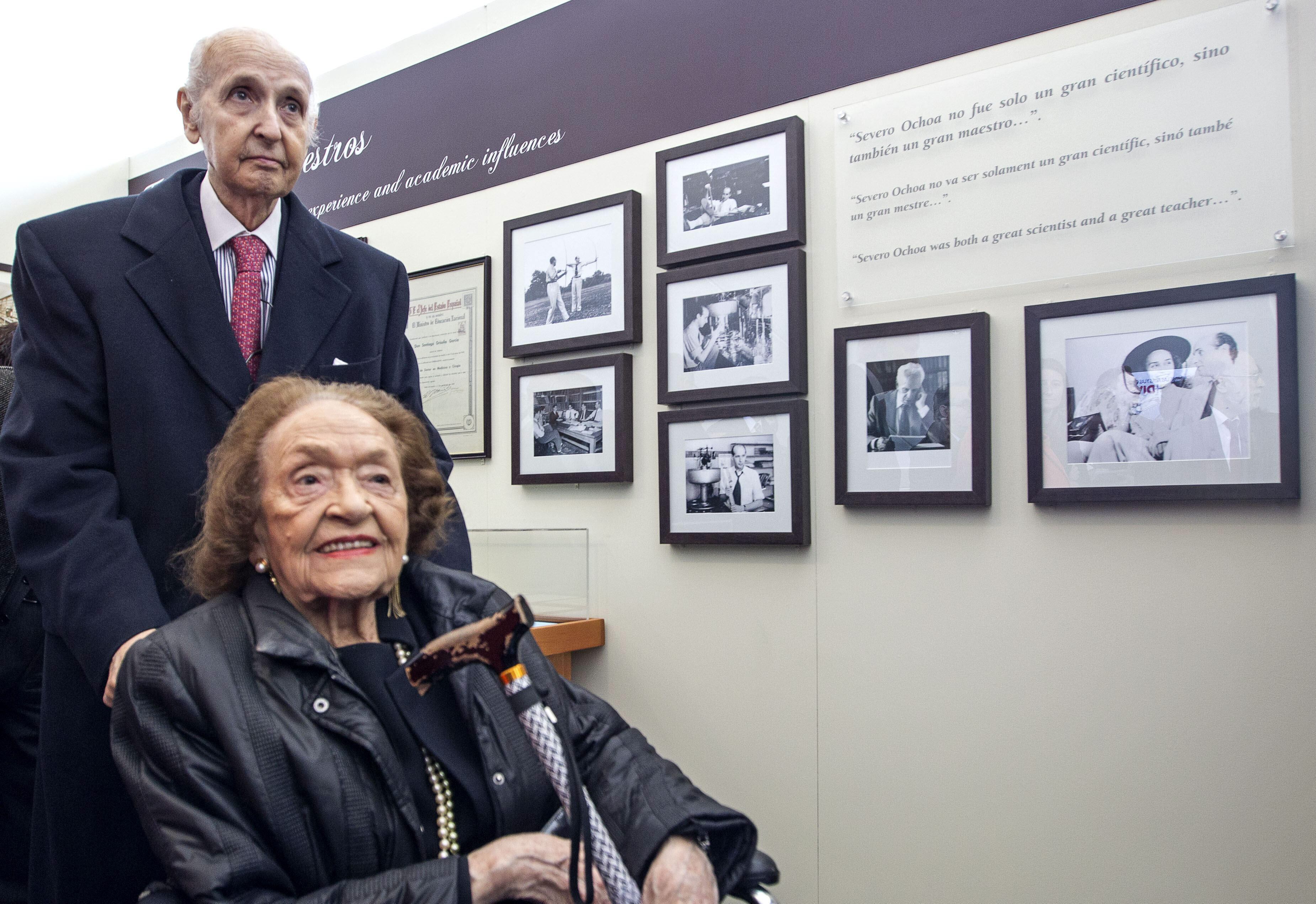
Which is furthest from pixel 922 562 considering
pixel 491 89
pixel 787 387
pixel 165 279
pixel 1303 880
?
pixel 491 89

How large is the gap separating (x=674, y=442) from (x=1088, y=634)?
1.02 metres

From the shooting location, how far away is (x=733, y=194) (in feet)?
7.72

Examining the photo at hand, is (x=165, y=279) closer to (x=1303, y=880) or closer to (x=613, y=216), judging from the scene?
(x=613, y=216)

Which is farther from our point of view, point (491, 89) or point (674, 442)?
point (491, 89)

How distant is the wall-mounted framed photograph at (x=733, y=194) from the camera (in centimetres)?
226

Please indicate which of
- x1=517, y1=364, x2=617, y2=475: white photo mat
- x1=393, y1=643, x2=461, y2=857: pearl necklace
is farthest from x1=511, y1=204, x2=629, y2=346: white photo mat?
x1=393, y1=643, x2=461, y2=857: pearl necklace

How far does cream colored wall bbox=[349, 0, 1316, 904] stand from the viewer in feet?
5.65

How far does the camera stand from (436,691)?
1.33 metres

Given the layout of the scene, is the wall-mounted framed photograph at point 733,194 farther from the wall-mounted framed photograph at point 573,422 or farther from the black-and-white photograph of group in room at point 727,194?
the wall-mounted framed photograph at point 573,422

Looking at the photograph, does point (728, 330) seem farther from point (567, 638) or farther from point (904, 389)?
point (567, 638)

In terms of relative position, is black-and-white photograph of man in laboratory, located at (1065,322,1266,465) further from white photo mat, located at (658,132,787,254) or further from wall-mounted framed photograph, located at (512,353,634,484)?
wall-mounted framed photograph, located at (512,353,634,484)

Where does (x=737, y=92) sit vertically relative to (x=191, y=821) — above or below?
above

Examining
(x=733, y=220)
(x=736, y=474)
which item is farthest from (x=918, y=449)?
(x=733, y=220)

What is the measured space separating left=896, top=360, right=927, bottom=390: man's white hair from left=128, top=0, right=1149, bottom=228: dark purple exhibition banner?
0.66 m
